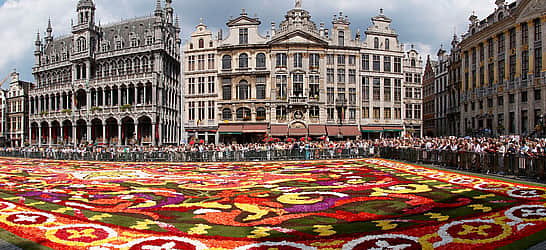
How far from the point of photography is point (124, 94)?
54375 mm

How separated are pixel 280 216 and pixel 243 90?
3930 centimetres

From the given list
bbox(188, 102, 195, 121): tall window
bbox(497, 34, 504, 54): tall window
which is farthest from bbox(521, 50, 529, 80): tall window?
bbox(188, 102, 195, 121): tall window

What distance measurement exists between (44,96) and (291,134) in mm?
50142

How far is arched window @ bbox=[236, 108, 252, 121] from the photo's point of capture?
44875mm

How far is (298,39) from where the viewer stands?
44.9 m

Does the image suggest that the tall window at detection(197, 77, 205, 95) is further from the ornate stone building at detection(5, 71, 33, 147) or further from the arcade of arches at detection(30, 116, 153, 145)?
the ornate stone building at detection(5, 71, 33, 147)

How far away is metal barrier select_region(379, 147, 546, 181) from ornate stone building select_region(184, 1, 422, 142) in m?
24.7

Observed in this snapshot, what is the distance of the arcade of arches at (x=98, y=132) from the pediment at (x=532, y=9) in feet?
160

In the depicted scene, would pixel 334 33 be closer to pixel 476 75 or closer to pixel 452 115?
pixel 476 75

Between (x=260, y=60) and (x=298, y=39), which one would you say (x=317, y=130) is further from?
(x=298, y=39)

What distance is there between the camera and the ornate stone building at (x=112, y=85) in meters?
52.0

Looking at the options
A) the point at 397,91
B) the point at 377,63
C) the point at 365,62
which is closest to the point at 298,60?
the point at 365,62

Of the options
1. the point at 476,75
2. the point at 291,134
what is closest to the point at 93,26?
the point at 291,134

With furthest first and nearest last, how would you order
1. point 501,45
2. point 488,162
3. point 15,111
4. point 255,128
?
point 15,111
point 255,128
point 501,45
point 488,162
